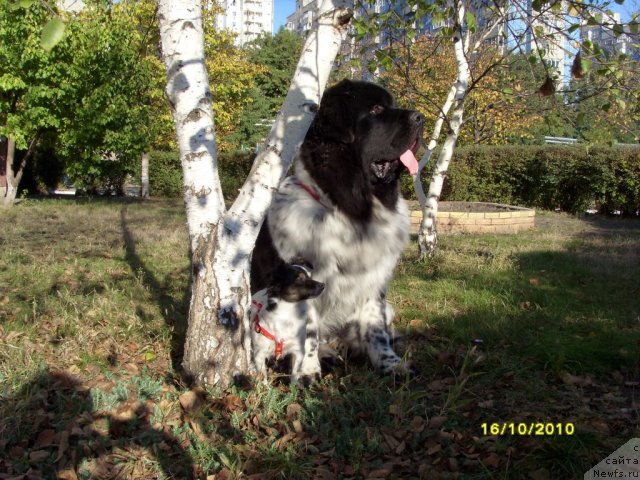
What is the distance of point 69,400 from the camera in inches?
115

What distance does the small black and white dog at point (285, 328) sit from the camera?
3439mm

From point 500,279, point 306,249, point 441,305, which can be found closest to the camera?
point 306,249

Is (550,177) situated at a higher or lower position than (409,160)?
lower

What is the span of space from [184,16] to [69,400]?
2025 millimetres

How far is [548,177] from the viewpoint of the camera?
592 inches

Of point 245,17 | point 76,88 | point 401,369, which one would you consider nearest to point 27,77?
point 76,88

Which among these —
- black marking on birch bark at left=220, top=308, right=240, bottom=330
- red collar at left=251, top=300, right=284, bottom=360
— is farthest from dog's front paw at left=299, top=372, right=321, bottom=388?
black marking on birch bark at left=220, top=308, right=240, bottom=330

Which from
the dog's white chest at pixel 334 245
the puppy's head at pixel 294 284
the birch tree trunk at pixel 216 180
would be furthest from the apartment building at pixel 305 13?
the puppy's head at pixel 294 284

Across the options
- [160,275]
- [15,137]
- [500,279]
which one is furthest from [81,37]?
[500,279]

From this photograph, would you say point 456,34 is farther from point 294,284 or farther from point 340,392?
point 340,392

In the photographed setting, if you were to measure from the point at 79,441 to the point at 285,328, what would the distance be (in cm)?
132

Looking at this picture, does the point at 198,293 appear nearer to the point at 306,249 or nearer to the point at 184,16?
the point at 306,249

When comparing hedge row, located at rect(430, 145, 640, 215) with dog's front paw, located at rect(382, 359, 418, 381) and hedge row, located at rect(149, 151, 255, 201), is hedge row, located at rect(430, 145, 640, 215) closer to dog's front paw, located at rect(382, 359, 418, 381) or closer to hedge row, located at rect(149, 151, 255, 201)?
hedge row, located at rect(149, 151, 255, 201)
